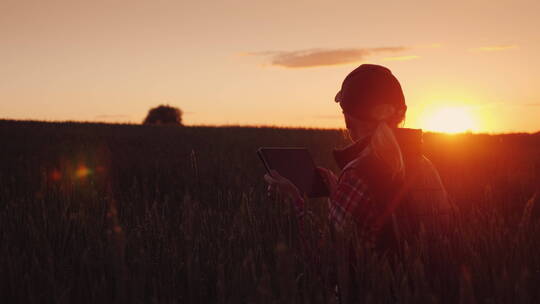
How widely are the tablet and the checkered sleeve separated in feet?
2.25

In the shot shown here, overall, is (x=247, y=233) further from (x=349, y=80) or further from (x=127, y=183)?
(x=127, y=183)

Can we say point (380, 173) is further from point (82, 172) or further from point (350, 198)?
point (82, 172)

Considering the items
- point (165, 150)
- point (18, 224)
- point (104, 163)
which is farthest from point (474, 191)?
point (165, 150)

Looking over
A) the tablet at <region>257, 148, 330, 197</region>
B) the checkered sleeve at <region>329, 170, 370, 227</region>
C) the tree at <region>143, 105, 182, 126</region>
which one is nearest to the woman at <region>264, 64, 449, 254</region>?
the checkered sleeve at <region>329, 170, 370, 227</region>

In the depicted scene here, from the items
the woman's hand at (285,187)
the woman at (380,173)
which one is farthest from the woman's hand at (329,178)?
the woman at (380,173)

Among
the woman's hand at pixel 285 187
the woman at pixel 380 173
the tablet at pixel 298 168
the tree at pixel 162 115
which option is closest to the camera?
the woman at pixel 380 173

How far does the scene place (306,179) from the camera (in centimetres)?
329

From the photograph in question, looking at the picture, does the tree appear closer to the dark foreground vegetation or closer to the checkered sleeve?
the dark foreground vegetation

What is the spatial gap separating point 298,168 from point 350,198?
0.85 metres

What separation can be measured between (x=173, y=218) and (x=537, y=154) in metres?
8.17

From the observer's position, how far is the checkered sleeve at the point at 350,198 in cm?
241

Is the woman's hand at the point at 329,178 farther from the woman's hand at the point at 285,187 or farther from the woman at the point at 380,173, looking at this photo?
the woman at the point at 380,173

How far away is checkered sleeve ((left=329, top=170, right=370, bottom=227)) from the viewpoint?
241cm

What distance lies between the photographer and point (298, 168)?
3.27 meters
